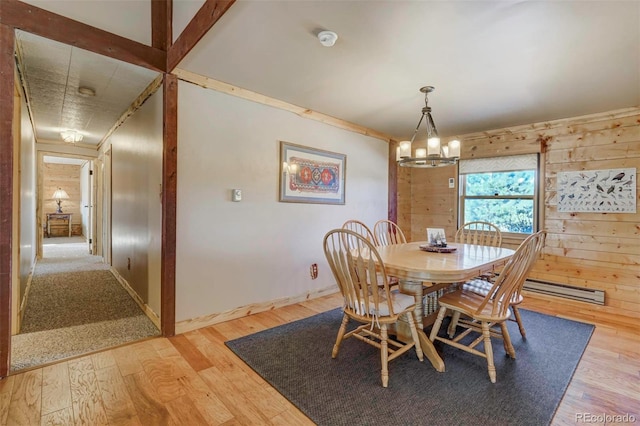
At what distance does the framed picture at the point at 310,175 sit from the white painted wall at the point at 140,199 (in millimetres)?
1220

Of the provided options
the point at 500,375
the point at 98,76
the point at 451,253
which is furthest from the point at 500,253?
the point at 98,76

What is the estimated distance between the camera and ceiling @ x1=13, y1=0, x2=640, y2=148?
5.80ft

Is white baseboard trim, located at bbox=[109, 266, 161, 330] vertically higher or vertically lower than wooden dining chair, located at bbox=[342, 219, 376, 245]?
lower

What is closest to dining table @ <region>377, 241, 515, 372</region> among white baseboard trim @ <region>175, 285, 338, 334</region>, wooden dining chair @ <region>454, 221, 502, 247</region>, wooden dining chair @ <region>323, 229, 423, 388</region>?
wooden dining chair @ <region>323, 229, 423, 388</region>

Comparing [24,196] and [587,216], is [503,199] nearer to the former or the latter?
[587,216]

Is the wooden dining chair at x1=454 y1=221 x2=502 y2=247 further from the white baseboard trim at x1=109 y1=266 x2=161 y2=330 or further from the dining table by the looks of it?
the white baseboard trim at x1=109 y1=266 x2=161 y2=330

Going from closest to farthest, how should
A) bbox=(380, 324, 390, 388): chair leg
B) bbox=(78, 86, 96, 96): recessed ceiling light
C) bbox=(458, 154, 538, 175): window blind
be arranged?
bbox=(380, 324, 390, 388): chair leg, bbox=(78, 86, 96, 96): recessed ceiling light, bbox=(458, 154, 538, 175): window blind

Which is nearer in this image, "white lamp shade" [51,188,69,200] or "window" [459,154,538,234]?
"window" [459,154,538,234]

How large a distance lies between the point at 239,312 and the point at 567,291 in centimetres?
382

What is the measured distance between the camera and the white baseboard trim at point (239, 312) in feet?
8.48

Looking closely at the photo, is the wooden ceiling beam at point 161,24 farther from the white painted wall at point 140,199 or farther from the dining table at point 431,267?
the dining table at point 431,267

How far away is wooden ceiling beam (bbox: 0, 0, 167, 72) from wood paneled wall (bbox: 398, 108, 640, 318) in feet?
13.8

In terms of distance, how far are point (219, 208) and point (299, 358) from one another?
1.48 meters

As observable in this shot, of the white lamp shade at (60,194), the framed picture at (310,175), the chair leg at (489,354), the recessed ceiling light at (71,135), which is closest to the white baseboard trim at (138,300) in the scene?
the framed picture at (310,175)
